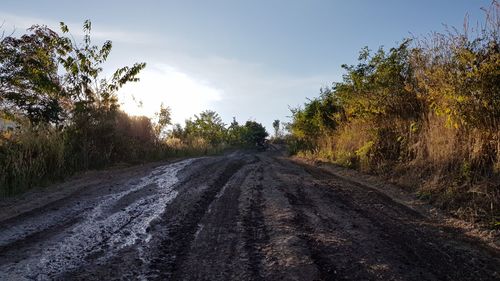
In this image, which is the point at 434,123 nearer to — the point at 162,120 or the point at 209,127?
the point at 162,120

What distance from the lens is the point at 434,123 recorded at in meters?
8.66

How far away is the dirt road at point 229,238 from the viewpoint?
3.49 metres

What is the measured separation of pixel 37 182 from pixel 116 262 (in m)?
5.30

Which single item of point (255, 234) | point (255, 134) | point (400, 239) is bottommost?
point (400, 239)

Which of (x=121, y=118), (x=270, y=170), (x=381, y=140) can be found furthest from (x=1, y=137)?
(x=381, y=140)

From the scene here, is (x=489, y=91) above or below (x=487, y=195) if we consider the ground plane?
above

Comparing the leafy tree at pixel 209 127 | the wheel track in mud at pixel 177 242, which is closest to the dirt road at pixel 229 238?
the wheel track in mud at pixel 177 242

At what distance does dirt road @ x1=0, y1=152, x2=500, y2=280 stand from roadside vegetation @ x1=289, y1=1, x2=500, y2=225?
3.90ft

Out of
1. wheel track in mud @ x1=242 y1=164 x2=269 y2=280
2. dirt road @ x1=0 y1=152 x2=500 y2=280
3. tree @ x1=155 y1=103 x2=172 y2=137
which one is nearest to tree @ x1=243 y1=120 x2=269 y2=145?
tree @ x1=155 y1=103 x2=172 y2=137

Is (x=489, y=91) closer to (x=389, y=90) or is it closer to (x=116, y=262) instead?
A: (x=389, y=90)

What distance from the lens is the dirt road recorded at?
3490 mm

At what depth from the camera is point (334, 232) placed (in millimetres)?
4613

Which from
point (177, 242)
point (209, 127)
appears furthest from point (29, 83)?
point (209, 127)

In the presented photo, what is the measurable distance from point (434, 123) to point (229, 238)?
616 centimetres
